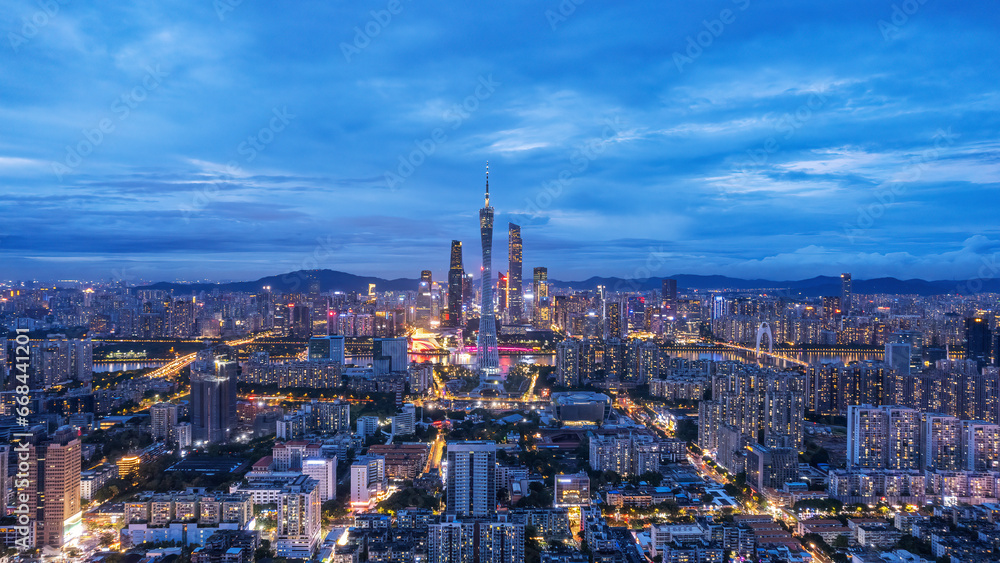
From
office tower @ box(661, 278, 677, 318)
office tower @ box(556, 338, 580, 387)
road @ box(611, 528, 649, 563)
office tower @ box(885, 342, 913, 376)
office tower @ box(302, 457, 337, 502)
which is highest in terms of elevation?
office tower @ box(661, 278, 677, 318)

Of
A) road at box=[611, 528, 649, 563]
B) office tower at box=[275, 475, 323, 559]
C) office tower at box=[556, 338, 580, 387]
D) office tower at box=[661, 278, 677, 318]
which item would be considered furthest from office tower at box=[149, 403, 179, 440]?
office tower at box=[661, 278, 677, 318]

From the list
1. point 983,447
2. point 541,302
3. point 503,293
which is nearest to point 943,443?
point 983,447

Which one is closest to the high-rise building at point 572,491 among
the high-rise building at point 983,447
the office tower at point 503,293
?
the high-rise building at point 983,447

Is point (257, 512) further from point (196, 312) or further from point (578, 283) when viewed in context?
point (578, 283)

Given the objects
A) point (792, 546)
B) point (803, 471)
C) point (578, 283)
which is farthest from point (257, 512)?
point (578, 283)

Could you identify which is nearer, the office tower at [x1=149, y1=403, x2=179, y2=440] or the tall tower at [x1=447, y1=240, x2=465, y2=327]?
the office tower at [x1=149, y1=403, x2=179, y2=440]

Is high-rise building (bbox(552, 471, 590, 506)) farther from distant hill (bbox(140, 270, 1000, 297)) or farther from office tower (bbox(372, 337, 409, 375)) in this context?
distant hill (bbox(140, 270, 1000, 297))

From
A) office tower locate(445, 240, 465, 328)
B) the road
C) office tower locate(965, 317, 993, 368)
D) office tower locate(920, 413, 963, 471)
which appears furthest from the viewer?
office tower locate(445, 240, 465, 328)
